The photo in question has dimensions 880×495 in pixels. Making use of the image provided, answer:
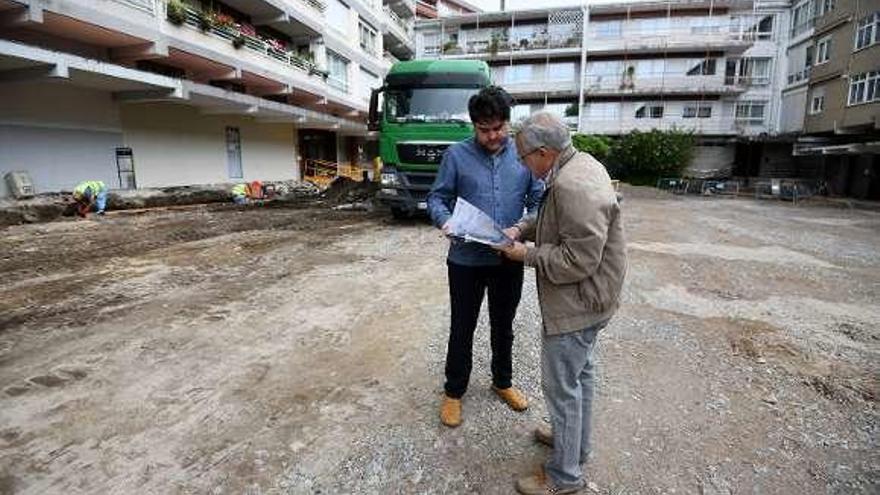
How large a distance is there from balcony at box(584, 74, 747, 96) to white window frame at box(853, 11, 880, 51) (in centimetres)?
1031

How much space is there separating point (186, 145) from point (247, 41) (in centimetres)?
452

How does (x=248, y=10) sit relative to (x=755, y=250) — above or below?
above

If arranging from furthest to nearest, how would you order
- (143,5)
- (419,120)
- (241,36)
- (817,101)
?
(817,101)
(241,36)
(143,5)
(419,120)

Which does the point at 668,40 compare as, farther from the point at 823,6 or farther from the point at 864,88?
the point at 864,88

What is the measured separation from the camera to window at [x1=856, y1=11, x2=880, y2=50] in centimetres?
2330

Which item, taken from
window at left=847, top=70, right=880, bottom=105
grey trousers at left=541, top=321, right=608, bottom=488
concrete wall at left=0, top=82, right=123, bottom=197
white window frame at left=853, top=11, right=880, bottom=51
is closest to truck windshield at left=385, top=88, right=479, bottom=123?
grey trousers at left=541, top=321, right=608, bottom=488

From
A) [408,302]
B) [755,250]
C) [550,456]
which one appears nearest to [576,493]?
[550,456]

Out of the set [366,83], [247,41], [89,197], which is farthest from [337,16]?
[89,197]

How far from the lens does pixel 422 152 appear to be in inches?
381

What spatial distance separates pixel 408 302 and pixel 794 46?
1592 inches

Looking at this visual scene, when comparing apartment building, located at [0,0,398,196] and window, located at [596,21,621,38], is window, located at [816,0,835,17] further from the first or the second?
apartment building, located at [0,0,398,196]

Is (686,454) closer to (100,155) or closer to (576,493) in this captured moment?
(576,493)

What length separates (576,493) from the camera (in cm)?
248

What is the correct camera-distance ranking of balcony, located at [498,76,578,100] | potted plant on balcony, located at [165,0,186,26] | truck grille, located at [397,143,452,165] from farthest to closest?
1. balcony, located at [498,76,578,100]
2. potted plant on balcony, located at [165,0,186,26]
3. truck grille, located at [397,143,452,165]
